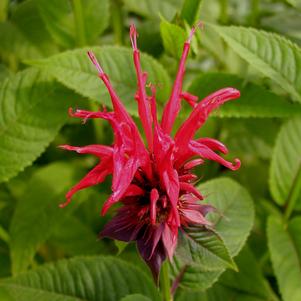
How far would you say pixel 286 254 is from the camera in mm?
722

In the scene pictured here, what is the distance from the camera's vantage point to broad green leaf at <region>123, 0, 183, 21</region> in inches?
33.9

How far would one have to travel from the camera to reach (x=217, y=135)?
3.22 feet

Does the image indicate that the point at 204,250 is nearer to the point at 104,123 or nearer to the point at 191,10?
the point at 191,10

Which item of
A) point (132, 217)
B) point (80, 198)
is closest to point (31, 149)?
point (80, 198)

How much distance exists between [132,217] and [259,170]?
0.51 meters

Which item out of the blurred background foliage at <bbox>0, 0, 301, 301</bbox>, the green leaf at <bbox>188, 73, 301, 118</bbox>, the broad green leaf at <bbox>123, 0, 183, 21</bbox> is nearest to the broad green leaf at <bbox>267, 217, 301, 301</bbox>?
the blurred background foliage at <bbox>0, 0, 301, 301</bbox>

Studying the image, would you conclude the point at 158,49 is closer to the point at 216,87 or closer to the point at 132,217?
the point at 216,87

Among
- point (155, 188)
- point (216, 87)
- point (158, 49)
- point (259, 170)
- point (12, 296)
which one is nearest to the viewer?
point (155, 188)

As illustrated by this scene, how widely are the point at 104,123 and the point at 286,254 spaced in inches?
15.3

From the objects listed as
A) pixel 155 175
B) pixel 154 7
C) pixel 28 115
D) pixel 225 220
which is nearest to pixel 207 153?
pixel 155 175

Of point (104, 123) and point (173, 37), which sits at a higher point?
point (173, 37)

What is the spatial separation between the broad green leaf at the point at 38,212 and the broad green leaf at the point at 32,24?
213 millimetres

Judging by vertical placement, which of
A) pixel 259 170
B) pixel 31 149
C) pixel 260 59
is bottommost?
pixel 259 170

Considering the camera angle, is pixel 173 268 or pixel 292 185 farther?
pixel 292 185
